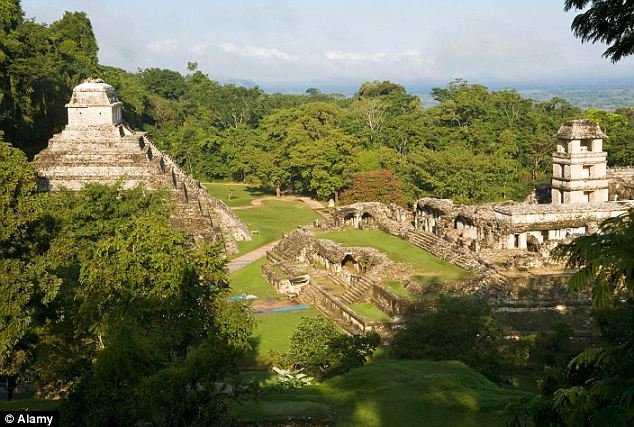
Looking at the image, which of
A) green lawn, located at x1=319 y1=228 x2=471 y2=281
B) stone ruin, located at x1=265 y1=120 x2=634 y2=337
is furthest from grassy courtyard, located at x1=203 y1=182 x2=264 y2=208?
green lawn, located at x1=319 y1=228 x2=471 y2=281

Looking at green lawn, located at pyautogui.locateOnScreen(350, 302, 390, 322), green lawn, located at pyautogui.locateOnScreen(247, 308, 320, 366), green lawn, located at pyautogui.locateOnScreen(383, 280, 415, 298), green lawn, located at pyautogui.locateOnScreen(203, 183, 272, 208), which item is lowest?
green lawn, located at pyautogui.locateOnScreen(247, 308, 320, 366)

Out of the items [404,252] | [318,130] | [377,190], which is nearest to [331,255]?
[404,252]

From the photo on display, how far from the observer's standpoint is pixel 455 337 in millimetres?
23188

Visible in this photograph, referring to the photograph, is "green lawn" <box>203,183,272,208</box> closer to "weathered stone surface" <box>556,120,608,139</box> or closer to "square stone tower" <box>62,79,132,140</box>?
"square stone tower" <box>62,79,132,140</box>

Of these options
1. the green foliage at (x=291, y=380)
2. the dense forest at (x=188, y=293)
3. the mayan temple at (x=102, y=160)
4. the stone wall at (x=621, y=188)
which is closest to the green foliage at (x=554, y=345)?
the dense forest at (x=188, y=293)

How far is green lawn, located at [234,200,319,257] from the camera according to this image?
45.9 m

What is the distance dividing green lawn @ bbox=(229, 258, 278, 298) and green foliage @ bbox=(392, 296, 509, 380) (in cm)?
1156

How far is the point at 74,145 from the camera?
4056 cm

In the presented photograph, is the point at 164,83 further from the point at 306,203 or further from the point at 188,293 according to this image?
the point at 188,293

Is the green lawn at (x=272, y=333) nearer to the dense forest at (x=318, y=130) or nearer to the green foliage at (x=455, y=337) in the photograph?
the green foliage at (x=455, y=337)

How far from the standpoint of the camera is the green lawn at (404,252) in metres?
32.1

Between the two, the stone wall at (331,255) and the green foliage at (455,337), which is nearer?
the green foliage at (455,337)

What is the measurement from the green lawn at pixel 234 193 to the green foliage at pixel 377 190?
12.8 m

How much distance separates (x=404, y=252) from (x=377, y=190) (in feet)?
46.0
